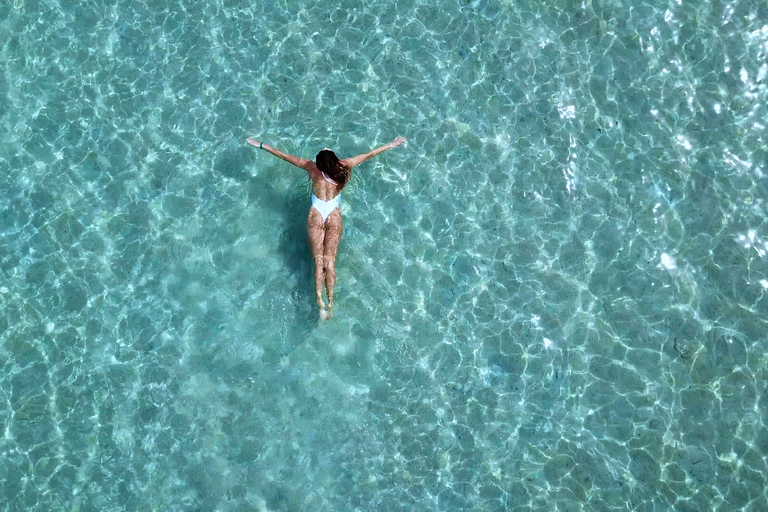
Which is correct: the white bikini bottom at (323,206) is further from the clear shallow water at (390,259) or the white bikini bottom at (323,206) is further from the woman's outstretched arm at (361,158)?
the clear shallow water at (390,259)

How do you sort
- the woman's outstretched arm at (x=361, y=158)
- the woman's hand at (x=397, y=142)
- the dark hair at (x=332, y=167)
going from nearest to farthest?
1. the dark hair at (x=332, y=167)
2. the woman's outstretched arm at (x=361, y=158)
3. the woman's hand at (x=397, y=142)

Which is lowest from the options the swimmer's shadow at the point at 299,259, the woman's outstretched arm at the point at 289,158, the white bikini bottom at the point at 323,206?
the swimmer's shadow at the point at 299,259

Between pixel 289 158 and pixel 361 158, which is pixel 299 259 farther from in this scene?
pixel 361 158

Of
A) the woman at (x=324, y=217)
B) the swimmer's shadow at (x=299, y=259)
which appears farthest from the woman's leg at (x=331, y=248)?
the swimmer's shadow at (x=299, y=259)

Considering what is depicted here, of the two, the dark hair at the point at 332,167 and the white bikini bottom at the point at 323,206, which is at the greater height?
the dark hair at the point at 332,167

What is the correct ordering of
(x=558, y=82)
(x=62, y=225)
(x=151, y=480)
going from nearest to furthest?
1. (x=151, y=480)
2. (x=62, y=225)
3. (x=558, y=82)

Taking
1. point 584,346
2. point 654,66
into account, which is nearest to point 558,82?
point 654,66

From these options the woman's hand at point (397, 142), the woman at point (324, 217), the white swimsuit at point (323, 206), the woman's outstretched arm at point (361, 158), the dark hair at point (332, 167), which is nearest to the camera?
the dark hair at point (332, 167)

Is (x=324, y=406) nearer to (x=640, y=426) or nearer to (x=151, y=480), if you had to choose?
(x=151, y=480)
